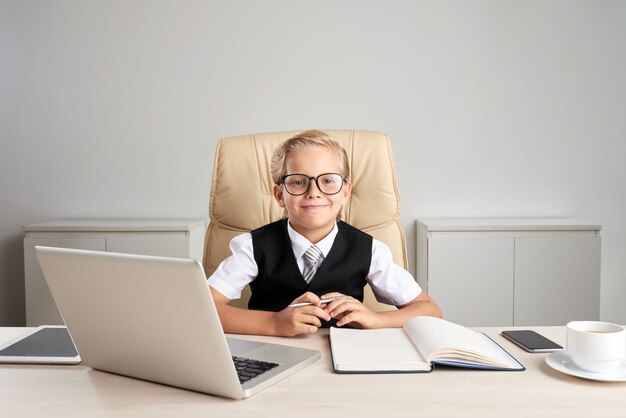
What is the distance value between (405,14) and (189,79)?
1103mm

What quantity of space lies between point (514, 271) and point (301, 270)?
166cm

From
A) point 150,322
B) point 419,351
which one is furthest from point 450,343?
point 150,322

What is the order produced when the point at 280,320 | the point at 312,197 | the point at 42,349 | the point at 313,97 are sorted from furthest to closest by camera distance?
the point at 313,97 → the point at 312,197 → the point at 280,320 → the point at 42,349

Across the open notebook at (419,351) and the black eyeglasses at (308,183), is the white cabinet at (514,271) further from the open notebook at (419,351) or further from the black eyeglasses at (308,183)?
the open notebook at (419,351)

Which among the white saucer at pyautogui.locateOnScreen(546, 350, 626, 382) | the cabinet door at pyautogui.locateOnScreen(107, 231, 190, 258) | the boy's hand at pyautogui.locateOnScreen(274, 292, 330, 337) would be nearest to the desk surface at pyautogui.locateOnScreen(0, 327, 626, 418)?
the white saucer at pyautogui.locateOnScreen(546, 350, 626, 382)

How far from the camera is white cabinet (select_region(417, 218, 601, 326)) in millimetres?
2822

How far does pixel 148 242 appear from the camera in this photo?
281 cm

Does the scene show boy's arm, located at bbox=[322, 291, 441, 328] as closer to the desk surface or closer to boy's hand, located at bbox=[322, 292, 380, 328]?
boy's hand, located at bbox=[322, 292, 380, 328]

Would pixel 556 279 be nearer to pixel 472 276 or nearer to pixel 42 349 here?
pixel 472 276

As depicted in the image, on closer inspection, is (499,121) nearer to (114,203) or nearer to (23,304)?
(114,203)

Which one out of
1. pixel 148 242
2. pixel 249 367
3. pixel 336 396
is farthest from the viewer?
pixel 148 242

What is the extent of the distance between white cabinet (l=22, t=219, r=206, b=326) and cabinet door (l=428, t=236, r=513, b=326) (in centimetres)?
111

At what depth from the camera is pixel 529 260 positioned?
2.83 metres

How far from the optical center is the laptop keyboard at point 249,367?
2.83 feet
